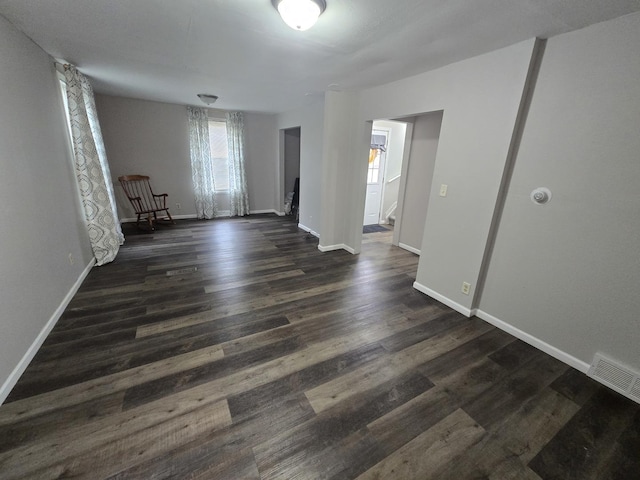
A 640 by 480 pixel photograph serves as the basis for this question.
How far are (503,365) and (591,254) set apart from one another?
101 cm

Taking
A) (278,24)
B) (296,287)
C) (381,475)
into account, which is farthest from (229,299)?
(278,24)

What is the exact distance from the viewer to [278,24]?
182cm

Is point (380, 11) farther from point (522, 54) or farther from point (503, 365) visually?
point (503, 365)

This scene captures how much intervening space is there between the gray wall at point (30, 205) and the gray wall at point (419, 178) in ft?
14.1

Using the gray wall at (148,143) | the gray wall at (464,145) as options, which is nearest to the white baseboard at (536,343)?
the gray wall at (464,145)

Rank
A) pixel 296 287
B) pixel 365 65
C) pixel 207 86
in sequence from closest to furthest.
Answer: pixel 365 65, pixel 296 287, pixel 207 86

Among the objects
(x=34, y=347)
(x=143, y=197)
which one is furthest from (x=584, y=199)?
(x=143, y=197)

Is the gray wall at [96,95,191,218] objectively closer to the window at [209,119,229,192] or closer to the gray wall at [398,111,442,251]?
the window at [209,119,229,192]

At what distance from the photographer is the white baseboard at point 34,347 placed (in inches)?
62.6

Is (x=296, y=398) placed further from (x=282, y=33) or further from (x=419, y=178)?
(x=419, y=178)

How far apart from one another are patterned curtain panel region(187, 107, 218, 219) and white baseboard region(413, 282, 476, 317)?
479 centimetres

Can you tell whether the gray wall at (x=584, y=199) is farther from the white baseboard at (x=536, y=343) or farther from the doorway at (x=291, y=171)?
the doorway at (x=291, y=171)

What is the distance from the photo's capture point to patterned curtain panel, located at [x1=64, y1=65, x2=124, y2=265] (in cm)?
304

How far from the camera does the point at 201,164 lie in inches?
223
